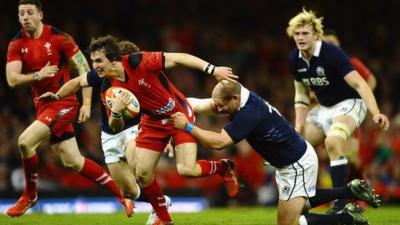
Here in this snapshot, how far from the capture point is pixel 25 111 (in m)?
17.2

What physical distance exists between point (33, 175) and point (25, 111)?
6451mm

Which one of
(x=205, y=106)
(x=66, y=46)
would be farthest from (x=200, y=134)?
(x=66, y=46)

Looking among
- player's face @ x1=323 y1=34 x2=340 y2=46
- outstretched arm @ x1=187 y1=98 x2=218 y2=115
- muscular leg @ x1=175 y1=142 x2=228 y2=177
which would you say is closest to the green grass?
muscular leg @ x1=175 y1=142 x2=228 y2=177

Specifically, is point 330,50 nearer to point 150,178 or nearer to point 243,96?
point 243,96

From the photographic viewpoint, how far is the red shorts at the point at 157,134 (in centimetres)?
969

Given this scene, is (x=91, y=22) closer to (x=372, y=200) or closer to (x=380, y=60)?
(x=380, y=60)

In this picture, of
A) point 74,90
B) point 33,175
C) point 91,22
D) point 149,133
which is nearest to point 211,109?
point 149,133

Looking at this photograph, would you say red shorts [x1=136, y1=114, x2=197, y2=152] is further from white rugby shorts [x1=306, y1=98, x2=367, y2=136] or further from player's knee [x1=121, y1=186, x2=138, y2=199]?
white rugby shorts [x1=306, y1=98, x2=367, y2=136]

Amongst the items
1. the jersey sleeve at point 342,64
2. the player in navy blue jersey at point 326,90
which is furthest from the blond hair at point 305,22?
the jersey sleeve at point 342,64

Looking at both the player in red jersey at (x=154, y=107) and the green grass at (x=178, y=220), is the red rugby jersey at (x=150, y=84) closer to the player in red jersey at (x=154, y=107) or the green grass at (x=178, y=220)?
the player in red jersey at (x=154, y=107)

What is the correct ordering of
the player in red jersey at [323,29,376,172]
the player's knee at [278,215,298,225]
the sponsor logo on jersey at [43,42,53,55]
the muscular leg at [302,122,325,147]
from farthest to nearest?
the player in red jersey at [323,29,376,172] < the muscular leg at [302,122,325,147] < the sponsor logo on jersey at [43,42,53,55] < the player's knee at [278,215,298,225]

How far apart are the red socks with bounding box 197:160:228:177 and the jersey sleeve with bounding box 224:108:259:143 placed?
900 mm

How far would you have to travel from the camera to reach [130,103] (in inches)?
373

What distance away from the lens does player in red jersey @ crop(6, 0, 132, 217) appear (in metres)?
10.7
